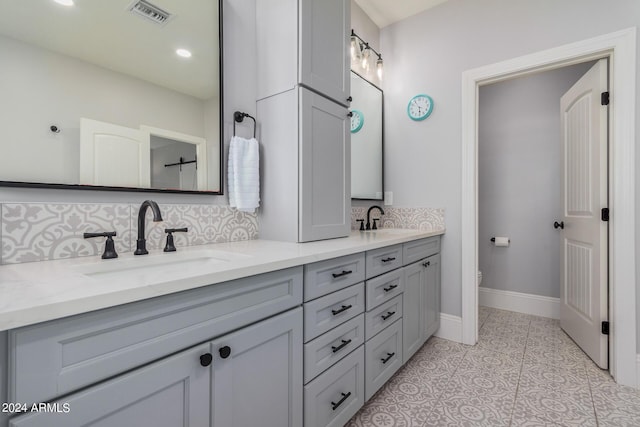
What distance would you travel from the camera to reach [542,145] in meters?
2.92

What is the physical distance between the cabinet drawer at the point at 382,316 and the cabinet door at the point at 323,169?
0.47 metres

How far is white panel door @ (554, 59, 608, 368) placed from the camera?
6.30 feet

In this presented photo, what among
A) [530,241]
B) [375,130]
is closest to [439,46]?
[375,130]

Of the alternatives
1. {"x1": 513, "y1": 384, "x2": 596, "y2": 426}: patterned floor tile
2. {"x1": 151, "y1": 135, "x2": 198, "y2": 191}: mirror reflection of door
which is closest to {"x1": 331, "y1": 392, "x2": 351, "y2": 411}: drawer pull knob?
{"x1": 513, "y1": 384, "x2": 596, "y2": 426}: patterned floor tile

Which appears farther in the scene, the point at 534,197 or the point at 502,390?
the point at 534,197

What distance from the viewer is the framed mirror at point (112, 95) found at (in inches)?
37.7

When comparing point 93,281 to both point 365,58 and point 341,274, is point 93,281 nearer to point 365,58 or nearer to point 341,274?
point 341,274

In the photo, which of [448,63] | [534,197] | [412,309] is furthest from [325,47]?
[534,197]

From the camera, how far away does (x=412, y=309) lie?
1.92m

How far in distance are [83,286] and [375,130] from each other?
241 centimetres

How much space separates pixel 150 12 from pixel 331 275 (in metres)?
1.35

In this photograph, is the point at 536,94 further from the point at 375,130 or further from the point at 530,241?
the point at 375,130

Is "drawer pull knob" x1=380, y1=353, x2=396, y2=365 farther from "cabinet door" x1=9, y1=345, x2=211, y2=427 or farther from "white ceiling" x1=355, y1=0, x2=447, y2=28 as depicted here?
"white ceiling" x1=355, y1=0, x2=447, y2=28

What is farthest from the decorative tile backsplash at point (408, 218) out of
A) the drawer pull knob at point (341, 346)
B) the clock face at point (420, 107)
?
the drawer pull knob at point (341, 346)
